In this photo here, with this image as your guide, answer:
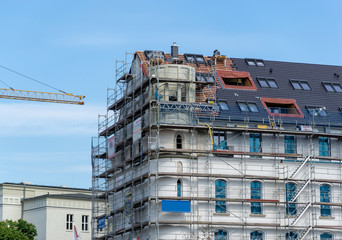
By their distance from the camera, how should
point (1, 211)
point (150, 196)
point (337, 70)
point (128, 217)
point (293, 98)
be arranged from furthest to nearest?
point (1, 211) → point (337, 70) → point (293, 98) → point (128, 217) → point (150, 196)

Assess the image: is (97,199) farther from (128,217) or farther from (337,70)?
(337,70)

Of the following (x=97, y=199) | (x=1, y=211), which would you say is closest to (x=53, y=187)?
(x=1, y=211)

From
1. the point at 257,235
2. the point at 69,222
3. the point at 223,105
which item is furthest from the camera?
the point at 69,222

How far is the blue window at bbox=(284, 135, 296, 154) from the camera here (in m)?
74.1

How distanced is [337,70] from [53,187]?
4922 cm

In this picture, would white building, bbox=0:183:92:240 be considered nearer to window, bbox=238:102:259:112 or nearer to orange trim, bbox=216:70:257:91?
orange trim, bbox=216:70:257:91

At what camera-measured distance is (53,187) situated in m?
118

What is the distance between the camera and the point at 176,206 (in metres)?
67.9

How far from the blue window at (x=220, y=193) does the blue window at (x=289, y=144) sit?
282 inches

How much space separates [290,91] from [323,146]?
6.93 metres

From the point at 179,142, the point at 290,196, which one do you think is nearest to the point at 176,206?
the point at 179,142

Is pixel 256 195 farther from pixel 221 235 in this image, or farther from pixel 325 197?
pixel 325 197

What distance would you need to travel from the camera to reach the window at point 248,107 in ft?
246

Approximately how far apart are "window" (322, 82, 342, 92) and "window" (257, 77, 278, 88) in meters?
5.29
